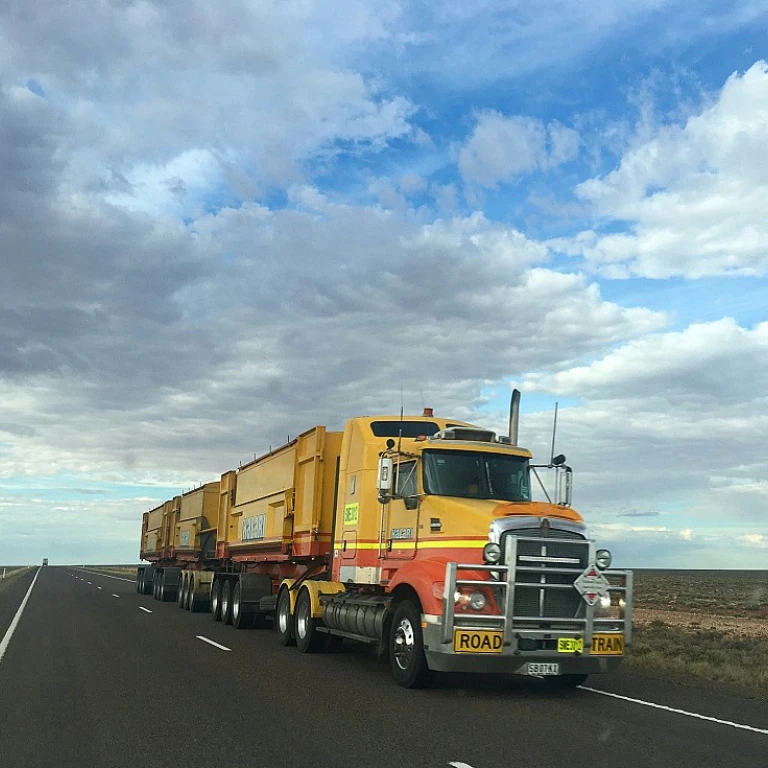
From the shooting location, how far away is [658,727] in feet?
29.2

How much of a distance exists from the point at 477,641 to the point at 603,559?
2.15m

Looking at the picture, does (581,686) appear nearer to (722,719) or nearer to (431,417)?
(722,719)

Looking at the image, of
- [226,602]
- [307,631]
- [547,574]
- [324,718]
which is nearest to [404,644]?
[547,574]

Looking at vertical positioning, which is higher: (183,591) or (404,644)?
(404,644)

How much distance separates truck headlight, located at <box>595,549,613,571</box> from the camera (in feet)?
37.1

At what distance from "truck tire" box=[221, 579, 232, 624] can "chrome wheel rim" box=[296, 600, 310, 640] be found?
19.6 feet

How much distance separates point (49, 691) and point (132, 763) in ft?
13.5

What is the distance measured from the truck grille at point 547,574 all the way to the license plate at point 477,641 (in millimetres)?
459

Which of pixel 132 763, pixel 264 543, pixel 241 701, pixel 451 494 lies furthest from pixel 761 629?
pixel 132 763

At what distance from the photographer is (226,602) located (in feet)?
72.7

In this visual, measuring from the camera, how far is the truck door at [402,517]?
40.2ft

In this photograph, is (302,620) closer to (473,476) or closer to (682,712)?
(473,476)

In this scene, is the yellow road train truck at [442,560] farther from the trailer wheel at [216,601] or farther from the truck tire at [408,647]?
the trailer wheel at [216,601]

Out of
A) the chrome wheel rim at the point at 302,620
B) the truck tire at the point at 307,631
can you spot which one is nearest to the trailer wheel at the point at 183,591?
the chrome wheel rim at the point at 302,620
